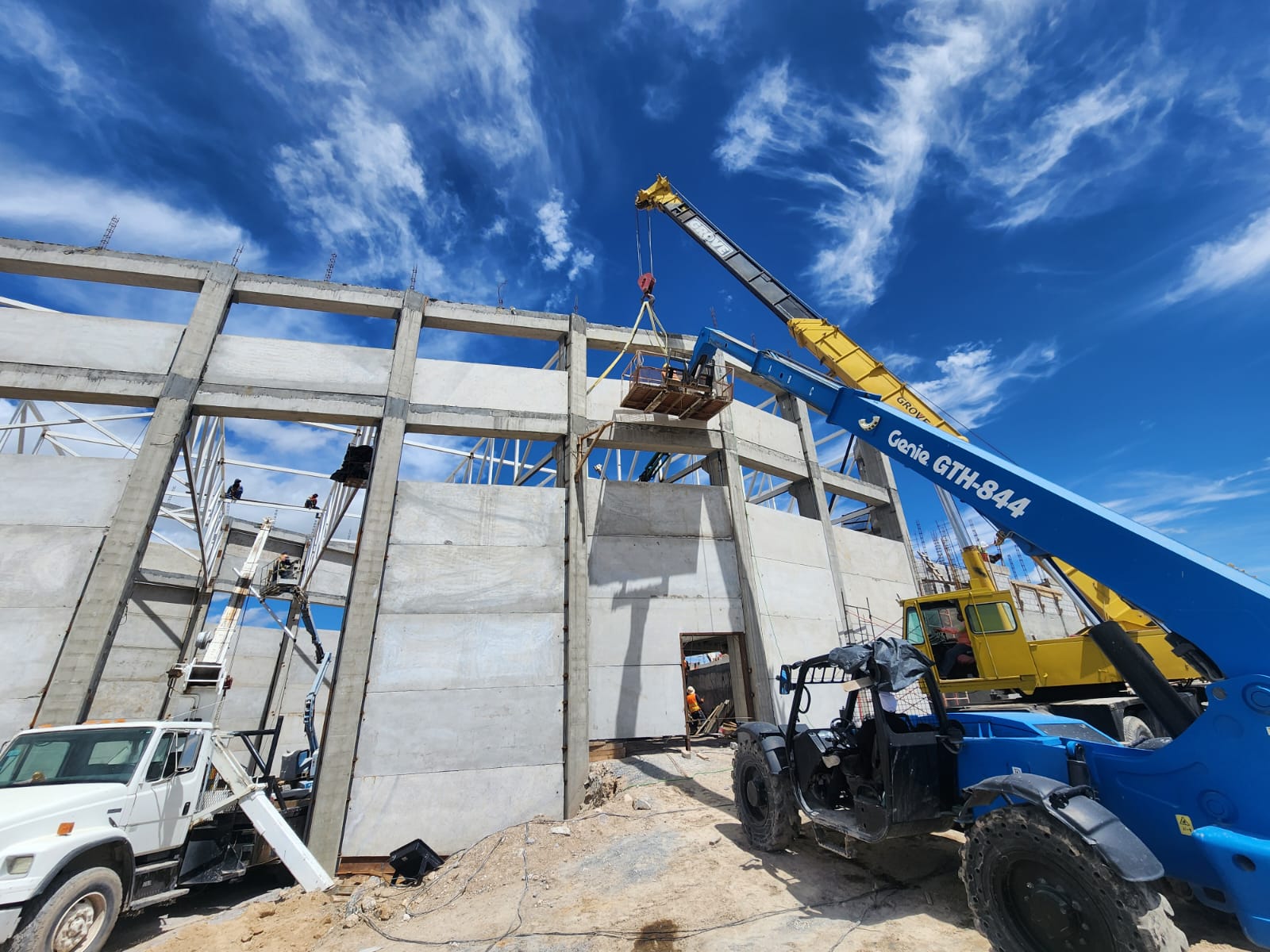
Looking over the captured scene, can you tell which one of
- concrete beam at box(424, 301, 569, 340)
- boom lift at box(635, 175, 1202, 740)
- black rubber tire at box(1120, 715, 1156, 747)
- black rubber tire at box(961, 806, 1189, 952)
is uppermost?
concrete beam at box(424, 301, 569, 340)

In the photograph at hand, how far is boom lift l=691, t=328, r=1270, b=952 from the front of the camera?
3.57m

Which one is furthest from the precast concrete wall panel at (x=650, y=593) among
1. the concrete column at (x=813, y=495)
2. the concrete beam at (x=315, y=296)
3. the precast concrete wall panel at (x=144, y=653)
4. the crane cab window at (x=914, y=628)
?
the precast concrete wall panel at (x=144, y=653)

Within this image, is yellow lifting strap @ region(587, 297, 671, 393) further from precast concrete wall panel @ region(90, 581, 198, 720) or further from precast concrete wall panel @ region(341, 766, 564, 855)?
precast concrete wall panel @ region(90, 581, 198, 720)

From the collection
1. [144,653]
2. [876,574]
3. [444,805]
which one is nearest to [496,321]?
[444,805]

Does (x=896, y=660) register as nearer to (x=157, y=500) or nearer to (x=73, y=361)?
(x=157, y=500)

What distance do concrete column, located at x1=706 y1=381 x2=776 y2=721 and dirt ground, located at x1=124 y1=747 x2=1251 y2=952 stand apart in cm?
399

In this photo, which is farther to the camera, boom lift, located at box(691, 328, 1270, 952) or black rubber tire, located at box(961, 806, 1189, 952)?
boom lift, located at box(691, 328, 1270, 952)

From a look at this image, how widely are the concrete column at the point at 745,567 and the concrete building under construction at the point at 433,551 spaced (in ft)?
0.23

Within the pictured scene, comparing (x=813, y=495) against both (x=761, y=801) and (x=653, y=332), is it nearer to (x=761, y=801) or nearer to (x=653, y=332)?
(x=653, y=332)

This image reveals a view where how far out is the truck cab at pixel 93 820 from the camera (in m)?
5.56

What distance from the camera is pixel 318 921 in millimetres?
7852

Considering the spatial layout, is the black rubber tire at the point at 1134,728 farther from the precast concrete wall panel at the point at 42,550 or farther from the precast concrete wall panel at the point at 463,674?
the precast concrete wall panel at the point at 42,550

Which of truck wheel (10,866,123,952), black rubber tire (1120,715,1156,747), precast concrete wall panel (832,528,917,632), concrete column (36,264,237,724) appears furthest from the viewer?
precast concrete wall panel (832,528,917,632)

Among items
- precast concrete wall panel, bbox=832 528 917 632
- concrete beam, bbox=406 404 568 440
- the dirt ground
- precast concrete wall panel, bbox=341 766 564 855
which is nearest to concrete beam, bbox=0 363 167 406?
concrete beam, bbox=406 404 568 440
